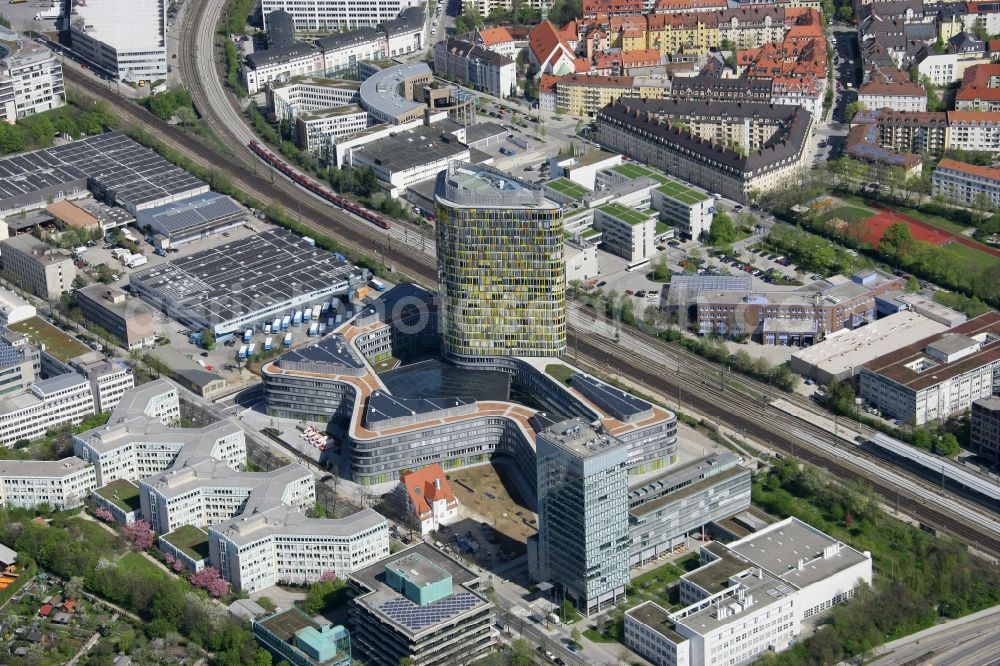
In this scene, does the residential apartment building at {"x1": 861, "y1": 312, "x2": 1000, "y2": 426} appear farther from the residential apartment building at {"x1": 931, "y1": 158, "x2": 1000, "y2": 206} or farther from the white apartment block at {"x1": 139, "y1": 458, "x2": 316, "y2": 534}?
the white apartment block at {"x1": 139, "y1": 458, "x2": 316, "y2": 534}

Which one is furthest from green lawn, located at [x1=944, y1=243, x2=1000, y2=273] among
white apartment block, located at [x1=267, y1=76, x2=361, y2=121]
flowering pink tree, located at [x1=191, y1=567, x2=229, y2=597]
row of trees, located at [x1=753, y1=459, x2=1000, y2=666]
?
flowering pink tree, located at [x1=191, y1=567, x2=229, y2=597]

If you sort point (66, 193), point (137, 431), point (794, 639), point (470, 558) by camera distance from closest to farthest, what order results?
point (794, 639) < point (470, 558) < point (137, 431) < point (66, 193)

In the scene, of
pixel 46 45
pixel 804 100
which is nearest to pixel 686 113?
pixel 804 100

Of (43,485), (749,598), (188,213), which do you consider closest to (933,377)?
(749,598)

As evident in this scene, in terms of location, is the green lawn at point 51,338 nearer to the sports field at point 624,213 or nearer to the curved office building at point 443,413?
the curved office building at point 443,413

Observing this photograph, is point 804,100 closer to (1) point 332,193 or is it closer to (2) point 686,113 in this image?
(2) point 686,113
